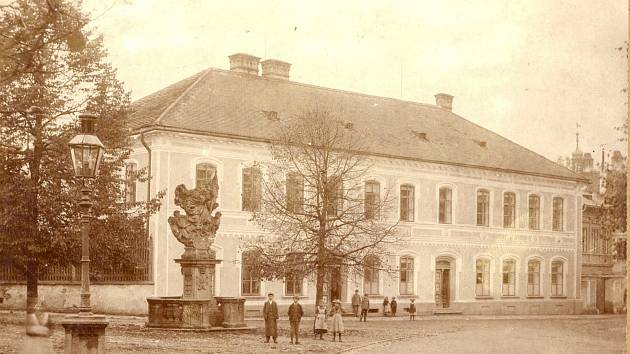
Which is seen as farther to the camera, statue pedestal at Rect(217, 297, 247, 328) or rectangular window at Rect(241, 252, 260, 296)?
rectangular window at Rect(241, 252, 260, 296)

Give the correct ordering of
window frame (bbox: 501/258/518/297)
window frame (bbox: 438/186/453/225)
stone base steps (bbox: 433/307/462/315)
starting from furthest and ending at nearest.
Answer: window frame (bbox: 501/258/518/297) → window frame (bbox: 438/186/453/225) → stone base steps (bbox: 433/307/462/315)

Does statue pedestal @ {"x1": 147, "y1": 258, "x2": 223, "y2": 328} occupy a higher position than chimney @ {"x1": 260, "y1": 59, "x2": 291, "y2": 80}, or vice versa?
chimney @ {"x1": 260, "y1": 59, "x2": 291, "y2": 80}

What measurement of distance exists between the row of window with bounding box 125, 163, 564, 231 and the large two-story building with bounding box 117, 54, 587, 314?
63 mm

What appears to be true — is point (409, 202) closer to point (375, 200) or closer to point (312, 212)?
point (375, 200)

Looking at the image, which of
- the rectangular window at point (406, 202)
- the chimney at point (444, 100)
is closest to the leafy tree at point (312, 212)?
the rectangular window at point (406, 202)

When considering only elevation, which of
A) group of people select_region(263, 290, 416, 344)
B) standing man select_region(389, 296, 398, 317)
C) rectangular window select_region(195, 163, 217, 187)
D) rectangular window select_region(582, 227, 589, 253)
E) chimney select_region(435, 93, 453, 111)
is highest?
chimney select_region(435, 93, 453, 111)

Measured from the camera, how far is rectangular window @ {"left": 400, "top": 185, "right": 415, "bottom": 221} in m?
37.8

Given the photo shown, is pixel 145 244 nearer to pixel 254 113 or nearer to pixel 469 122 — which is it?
pixel 254 113

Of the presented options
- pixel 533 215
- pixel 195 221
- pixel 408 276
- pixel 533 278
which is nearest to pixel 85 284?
pixel 195 221

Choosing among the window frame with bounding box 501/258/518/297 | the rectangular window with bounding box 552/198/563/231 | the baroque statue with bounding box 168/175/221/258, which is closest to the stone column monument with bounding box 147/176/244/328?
the baroque statue with bounding box 168/175/221/258

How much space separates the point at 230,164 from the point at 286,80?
22.5 ft

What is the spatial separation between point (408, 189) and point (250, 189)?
880 centimetres

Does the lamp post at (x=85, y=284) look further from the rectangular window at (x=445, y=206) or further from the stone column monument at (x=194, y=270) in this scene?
the rectangular window at (x=445, y=206)

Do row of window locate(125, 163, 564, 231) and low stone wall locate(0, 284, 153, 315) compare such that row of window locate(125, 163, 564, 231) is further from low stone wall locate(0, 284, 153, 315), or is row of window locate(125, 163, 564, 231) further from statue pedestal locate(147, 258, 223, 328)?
statue pedestal locate(147, 258, 223, 328)
